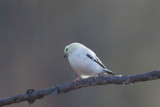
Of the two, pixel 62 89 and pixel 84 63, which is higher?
pixel 84 63

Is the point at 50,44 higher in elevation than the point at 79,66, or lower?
higher

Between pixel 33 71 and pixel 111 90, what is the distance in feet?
4.77

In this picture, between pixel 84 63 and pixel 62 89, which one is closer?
pixel 62 89

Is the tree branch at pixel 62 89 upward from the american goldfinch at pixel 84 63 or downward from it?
downward

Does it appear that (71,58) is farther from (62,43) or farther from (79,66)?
(62,43)

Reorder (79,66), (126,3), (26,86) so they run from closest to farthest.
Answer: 1. (79,66)
2. (26,86)
3. (126,3)

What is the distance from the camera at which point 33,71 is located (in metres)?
7.90

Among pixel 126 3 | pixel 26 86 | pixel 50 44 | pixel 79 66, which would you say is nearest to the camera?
pixel 79 66

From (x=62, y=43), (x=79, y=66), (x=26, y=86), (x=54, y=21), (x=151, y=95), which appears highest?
(x=54, y=21)

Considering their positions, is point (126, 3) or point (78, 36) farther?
point (126, 3)

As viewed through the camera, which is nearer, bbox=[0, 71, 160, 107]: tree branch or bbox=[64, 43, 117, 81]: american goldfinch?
bbox=[0, 71, 160, 107]: tree branch

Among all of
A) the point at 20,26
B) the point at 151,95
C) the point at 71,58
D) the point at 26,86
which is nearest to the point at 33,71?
the point at 26,86

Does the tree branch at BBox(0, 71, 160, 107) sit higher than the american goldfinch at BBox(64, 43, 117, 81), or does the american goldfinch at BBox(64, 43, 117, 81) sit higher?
the american goldfinch at BBox(64, 43, 117, 81)

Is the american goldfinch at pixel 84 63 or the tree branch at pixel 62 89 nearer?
the tree branch at pixel 62 89
